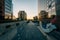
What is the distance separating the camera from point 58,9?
42.7 metres

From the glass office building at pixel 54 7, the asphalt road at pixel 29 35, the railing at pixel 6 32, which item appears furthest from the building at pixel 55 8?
the railing at pixel 6 32

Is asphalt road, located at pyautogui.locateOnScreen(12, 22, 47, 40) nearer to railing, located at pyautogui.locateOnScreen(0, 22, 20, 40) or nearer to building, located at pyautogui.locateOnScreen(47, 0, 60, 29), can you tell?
railing, located at pyautogui.locateOnScreen(0, 22, 20, 40)

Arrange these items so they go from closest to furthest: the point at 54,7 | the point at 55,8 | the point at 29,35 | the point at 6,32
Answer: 1. the point at 29,35
2. the point at 6,32
3. the point at 55,8
4. the point at 54,7

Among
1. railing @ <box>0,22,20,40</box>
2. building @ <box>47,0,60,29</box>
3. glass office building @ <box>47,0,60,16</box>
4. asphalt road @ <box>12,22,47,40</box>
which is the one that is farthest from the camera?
glass office building @ <box>47,0,60,16</box>

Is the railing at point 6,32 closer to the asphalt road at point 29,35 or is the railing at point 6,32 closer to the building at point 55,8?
the asphalt road at point 29,35

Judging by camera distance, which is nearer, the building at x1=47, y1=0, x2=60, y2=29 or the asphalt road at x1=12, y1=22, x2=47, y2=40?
the asphalt road at x1=12, y1=22, x2=47, y2=40

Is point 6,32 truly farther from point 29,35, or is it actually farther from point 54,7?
point 54,7

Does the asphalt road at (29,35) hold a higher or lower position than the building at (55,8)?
lower

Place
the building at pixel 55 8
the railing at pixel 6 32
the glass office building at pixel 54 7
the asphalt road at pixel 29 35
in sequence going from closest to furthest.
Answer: the asphalt road at pixel 29 35
the railing at pixel 6 32
the building at pixel 55 8
the glass office building at pixel 54 7

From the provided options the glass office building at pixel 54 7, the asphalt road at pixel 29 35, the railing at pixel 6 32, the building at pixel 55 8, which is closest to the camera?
the asphalt road at pixel 29 35

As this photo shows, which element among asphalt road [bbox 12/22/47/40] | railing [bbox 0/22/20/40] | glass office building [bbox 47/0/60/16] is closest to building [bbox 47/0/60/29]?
glass office building [bbox 47/0/60/16]

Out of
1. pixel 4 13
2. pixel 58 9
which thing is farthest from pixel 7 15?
pixel 58 9

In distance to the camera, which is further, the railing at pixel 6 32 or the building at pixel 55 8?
the building at pixel 55 8

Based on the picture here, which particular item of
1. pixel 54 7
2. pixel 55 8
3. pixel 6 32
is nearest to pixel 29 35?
pixel 6 32
